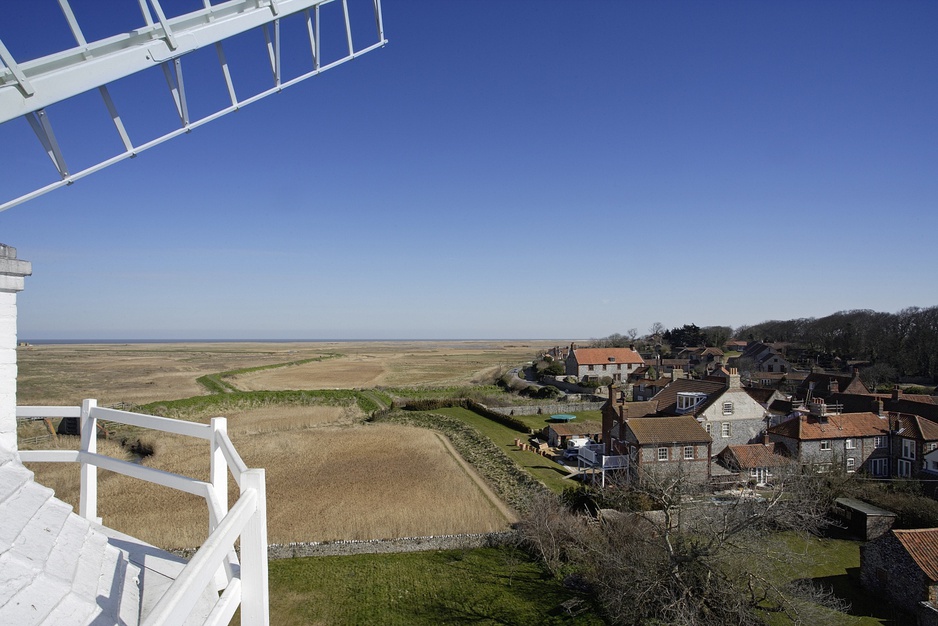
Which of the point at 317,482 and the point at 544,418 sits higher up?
the point at 544,418

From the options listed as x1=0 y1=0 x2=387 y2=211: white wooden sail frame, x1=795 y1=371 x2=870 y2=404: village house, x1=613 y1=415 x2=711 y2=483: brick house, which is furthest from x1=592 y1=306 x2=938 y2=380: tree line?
x1=0 y1=0 x2=387 y2=211: white wooden sail frame

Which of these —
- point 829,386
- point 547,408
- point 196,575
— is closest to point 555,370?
point 547,408

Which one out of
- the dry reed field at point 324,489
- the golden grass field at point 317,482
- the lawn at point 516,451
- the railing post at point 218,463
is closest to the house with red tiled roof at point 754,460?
the lawn at point 516,451

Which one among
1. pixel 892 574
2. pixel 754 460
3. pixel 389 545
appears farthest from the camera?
pixel 754 460

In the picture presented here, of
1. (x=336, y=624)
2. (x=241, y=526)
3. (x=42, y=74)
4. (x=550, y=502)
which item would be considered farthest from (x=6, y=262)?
(x=550, y=502)

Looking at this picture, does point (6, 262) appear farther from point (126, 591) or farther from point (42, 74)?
point (126, 591)

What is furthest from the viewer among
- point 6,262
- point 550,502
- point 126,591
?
point 550,502

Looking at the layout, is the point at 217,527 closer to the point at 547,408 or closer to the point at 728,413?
the point at 728,413
